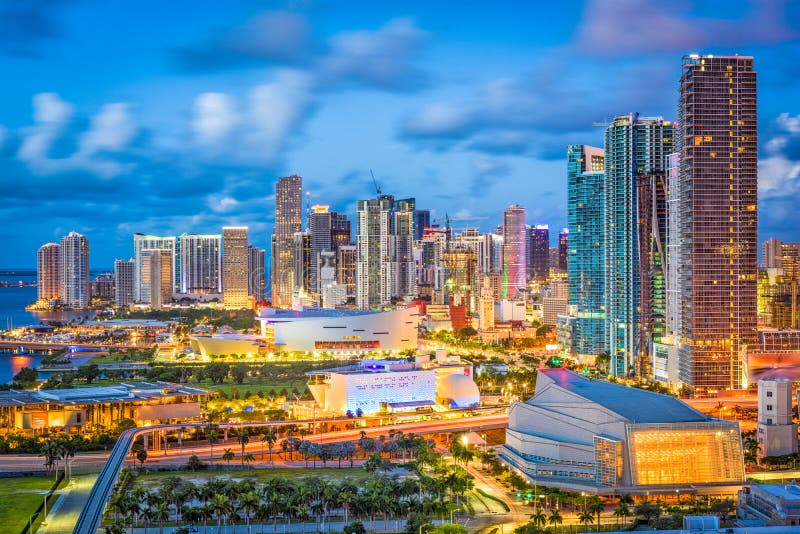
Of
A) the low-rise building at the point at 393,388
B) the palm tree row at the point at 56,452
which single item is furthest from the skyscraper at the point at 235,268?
the palm tree row at the point at 56,452

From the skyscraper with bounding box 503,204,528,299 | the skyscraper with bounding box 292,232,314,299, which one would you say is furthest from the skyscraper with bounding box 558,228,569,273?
the skyscraper with bounding box 292,232,314,299

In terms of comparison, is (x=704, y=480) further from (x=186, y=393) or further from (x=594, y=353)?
(x=594, y=353)

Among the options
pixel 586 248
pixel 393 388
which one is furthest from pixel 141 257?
pixel 393 388

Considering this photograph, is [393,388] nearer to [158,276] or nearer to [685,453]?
[685,453]

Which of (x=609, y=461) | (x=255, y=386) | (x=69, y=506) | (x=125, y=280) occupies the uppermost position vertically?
(x=125, y=280)

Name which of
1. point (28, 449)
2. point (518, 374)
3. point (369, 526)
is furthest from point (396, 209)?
point (369, 526)

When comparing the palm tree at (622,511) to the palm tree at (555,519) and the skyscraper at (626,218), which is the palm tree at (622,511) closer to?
the palm tree at (555,519)
